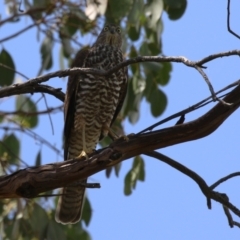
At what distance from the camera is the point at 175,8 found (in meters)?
4.45

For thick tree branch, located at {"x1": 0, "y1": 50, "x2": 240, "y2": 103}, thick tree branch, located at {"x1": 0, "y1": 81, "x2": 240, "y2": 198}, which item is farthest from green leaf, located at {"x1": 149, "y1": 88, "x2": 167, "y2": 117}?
thick tree branch, located at {"x1": 0, "y1": 81, "x2": 240, "y2": 198}

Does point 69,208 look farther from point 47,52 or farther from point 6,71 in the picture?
point 47,52

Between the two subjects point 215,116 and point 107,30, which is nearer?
point 215,116

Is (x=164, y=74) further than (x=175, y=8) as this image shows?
Yes

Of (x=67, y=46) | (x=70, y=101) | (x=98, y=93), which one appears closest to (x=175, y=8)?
(x=98, y=93)

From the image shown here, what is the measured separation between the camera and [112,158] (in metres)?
2.81

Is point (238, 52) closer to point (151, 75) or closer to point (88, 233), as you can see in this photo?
point (151, 75)

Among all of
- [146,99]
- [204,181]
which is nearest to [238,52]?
[204,181]

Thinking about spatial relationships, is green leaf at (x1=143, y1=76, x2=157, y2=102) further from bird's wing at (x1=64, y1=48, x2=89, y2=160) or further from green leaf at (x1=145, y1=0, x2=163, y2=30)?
bird's wing at (x1=64, y1=48, x2=89, y2=160)

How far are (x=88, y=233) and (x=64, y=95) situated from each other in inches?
58.5

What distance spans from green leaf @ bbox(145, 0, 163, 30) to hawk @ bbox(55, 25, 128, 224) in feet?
0.95

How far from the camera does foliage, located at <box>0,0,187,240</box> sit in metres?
4.43

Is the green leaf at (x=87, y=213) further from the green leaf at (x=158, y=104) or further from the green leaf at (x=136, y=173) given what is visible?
the green leaf at (x=158, y=104)

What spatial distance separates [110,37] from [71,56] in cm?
127
